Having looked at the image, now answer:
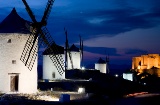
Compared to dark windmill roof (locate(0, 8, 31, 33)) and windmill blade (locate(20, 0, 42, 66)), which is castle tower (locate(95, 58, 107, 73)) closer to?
dark windmill roof (locate(0, 8, 31, 33))

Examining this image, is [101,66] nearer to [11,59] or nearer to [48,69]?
[48,69]

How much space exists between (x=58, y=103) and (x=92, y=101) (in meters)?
2.64

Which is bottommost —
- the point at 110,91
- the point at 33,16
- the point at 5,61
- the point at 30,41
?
the point at 110,91

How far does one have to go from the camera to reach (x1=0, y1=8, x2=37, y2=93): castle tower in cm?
2809

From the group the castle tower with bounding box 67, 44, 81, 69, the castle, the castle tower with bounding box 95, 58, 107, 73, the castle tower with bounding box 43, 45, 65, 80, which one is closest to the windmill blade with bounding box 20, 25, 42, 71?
the castle tower with bounding box 43, 45, 65, 80

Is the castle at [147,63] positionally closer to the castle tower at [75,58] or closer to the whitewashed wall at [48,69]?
the castle tower at [75,58]

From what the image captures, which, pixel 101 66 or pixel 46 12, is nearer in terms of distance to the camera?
pixel 46 12

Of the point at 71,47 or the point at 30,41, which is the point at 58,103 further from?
the point at 71,47

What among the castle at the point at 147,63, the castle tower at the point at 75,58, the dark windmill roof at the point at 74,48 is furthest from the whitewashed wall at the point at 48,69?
the castle at the point at 147,63

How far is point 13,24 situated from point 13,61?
3279mm

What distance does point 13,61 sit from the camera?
2830 centimetres

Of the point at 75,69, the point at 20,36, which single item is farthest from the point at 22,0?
the point at 75,69

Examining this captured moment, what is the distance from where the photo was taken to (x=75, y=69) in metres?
52.1

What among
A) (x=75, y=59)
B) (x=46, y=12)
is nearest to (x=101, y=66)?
(x=75, y=59)
